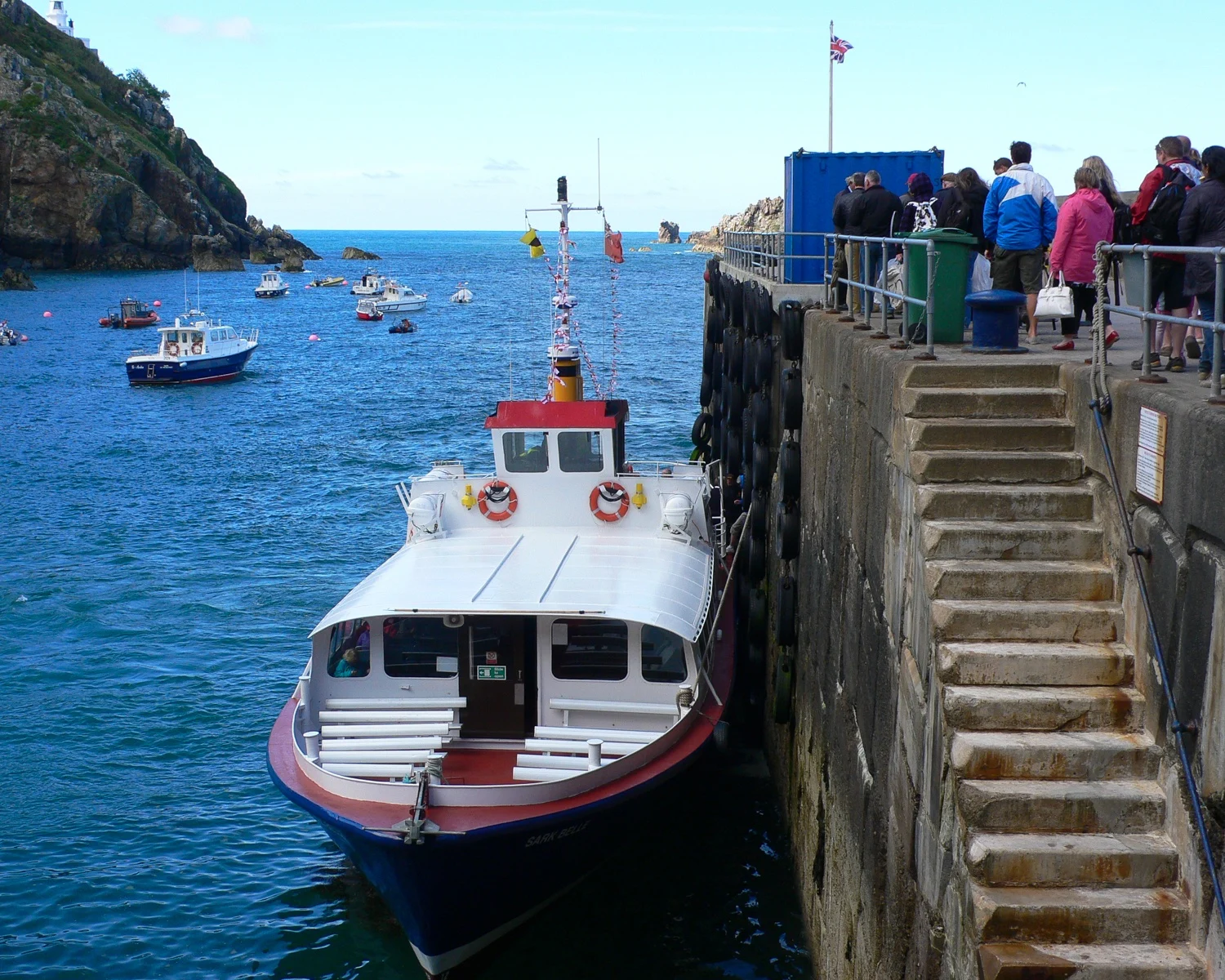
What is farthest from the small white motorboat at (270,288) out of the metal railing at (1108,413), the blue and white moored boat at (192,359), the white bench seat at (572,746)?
the metal railing at (1108,413)

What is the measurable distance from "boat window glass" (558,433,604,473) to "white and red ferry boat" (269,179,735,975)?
0.9 inches

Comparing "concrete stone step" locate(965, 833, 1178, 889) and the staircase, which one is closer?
the staircase

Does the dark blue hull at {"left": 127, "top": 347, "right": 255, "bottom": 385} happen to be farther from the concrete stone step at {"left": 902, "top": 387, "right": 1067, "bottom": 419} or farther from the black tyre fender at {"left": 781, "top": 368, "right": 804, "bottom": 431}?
the concrete stone step at {"left": 902, "top": 387, "right": 1067, "bottom": 419}

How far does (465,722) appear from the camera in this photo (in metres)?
12.2

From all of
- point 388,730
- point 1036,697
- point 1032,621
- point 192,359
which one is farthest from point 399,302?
point 1036,697

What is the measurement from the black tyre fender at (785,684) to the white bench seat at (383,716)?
3.76 m

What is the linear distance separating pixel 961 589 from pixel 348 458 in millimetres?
32923

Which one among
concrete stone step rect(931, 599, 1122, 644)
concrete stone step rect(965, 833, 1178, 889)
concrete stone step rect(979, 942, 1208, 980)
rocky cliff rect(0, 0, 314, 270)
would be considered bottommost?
concrete stone step rect(979, 942, 1208, 980)

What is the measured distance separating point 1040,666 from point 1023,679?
0.36 ft

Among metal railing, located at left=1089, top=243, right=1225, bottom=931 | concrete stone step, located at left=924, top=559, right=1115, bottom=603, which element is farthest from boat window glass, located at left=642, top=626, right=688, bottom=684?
metal railing, located at left=1089, top=243, right=1225, bottom=931

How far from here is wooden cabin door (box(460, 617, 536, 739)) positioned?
12.1 meters

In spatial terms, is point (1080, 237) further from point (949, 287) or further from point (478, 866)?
point (478, 866)

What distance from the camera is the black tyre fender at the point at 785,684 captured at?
522 inches

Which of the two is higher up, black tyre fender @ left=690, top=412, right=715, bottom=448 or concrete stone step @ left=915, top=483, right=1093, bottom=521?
concrete stone step @ left=915, top=483, right=1093, bottom=521
